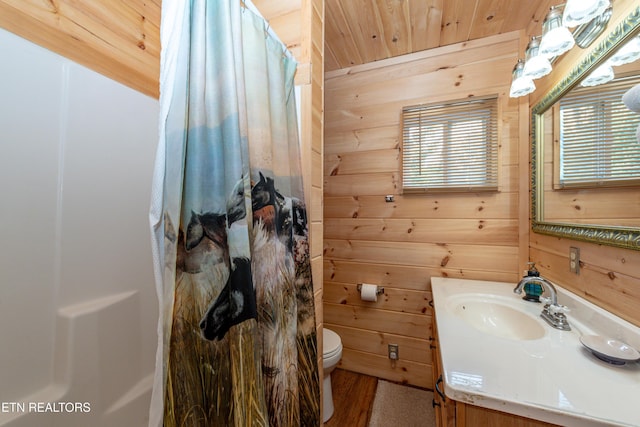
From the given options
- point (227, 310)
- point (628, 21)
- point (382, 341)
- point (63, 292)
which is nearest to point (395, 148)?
point (628, 21)

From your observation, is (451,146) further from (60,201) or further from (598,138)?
(60,201)

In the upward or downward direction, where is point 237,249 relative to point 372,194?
downward

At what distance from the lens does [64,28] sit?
700 mm

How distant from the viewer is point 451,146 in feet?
5.16

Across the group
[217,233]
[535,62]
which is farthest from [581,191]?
[217,233]

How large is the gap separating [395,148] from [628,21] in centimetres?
107

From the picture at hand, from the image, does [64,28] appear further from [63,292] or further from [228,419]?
[228,419]

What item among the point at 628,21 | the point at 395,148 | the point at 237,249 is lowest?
the point at 237,249

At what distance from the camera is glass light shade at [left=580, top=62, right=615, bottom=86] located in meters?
0.86

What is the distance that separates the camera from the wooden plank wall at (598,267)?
2.59ft

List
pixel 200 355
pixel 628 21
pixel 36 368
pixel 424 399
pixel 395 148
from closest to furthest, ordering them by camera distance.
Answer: pixel 200 355 → pixel 36 368 → pixel 628 21 → pixel 424 399 → pixel 395 148

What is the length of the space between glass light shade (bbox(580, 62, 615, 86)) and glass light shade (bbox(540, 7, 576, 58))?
0.17 metres

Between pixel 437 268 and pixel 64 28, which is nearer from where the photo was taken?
pixel 64 28

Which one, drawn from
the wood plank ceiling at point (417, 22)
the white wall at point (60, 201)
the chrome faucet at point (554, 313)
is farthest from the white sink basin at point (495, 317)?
the wood plank ceiling at point (417, 22)
